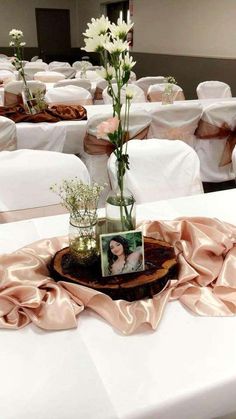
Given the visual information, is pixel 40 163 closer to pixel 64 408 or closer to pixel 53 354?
pixel 53 354

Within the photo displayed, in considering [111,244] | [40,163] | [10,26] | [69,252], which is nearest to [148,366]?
[111,244]

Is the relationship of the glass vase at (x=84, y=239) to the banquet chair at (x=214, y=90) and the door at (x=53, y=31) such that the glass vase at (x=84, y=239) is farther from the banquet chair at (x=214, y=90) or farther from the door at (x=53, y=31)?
the door at (x=53, y=31)

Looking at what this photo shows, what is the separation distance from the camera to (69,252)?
1.21 m

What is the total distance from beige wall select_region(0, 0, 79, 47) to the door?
0.13 metres

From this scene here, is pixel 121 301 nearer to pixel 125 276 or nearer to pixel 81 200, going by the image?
pixel 125 276

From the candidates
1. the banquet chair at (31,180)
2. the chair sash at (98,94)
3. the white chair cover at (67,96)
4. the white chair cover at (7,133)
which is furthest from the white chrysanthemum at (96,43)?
the chair sash at (98,94)

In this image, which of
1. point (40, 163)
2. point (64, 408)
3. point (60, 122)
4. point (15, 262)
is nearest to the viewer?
point (64, 408)

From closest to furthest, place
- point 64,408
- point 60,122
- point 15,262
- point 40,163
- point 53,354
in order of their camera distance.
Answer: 1. point 64,408
2. point 53,354
3. point 15,262
4. point 40,163
5. point 60,122

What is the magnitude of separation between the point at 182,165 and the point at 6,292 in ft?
3.76

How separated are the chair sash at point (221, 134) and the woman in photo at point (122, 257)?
2.50m

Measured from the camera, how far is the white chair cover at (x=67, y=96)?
4184 millimetres

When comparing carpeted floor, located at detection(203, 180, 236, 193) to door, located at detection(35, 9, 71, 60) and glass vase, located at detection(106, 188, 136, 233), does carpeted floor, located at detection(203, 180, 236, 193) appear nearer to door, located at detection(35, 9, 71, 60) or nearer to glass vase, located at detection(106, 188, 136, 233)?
glass vase, located at detection(106, 188, 136, 233)

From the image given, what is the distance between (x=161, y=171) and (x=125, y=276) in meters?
0.91

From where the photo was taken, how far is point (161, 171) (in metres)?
1.92
